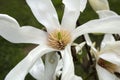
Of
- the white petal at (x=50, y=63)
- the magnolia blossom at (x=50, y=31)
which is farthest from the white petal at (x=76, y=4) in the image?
the white petal at (x=50, y=63)

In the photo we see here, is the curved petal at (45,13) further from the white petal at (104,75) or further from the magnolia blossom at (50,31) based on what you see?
the white petal at (104,75)

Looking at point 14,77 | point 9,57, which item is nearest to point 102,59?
point 14,77

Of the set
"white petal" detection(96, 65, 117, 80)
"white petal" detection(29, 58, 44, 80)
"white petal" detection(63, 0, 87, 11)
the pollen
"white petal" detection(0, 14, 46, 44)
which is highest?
"white petal" detection(63, 0, 87, 11)

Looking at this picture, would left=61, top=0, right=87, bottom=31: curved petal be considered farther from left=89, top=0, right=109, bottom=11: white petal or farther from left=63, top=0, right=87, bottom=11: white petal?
left=89, top=0, right=109, bottom=11: white petal

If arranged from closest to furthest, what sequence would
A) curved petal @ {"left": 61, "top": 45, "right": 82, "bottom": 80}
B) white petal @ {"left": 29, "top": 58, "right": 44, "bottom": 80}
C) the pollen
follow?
curved petal @ {"left": 61, "top": 45, "right": 82, "bottom": 80} → the pollen → white petal @ {"left": 29, "top": 58, "right": 44, "bottom": 80}

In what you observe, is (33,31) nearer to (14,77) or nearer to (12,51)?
(14,77)

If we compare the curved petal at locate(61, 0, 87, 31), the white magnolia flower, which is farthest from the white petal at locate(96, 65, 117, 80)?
the curved petal at locate(61, 0, 87, 31)

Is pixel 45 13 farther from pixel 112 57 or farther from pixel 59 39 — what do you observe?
pixel 112 57
